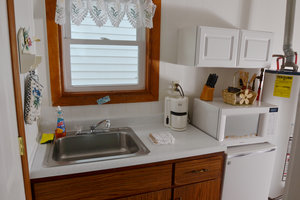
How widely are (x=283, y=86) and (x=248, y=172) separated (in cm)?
84

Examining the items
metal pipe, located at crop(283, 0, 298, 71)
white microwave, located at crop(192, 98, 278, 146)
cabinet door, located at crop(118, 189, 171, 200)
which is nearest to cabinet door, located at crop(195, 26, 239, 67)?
white microwave, located at crop(192, 98, 278, 146)

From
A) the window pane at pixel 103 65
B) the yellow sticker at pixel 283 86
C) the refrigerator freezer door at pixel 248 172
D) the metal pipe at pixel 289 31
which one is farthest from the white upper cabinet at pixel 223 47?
the refrigerator freezer door at pixel 248 172

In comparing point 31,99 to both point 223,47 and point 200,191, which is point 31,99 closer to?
point 200,191

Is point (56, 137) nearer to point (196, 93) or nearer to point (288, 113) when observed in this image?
point (196, 93)

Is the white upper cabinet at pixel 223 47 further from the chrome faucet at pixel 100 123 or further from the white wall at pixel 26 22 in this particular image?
the white wall at pixel 26 22

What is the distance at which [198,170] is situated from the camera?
157 centimetres

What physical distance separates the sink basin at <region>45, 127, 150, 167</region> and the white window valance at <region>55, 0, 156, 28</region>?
86cm

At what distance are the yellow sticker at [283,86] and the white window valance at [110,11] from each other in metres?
1.25

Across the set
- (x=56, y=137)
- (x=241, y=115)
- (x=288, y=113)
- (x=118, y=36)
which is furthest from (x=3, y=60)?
(x=288, y=113)

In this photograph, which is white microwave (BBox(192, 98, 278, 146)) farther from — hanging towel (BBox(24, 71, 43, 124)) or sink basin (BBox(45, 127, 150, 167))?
hanging towel (BBox(24, 71, 43, 124))

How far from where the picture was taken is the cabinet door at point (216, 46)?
172 cm

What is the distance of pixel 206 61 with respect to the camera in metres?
1.77

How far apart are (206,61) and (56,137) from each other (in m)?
1.31

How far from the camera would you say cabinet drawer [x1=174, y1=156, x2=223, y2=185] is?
1513 millimetres
